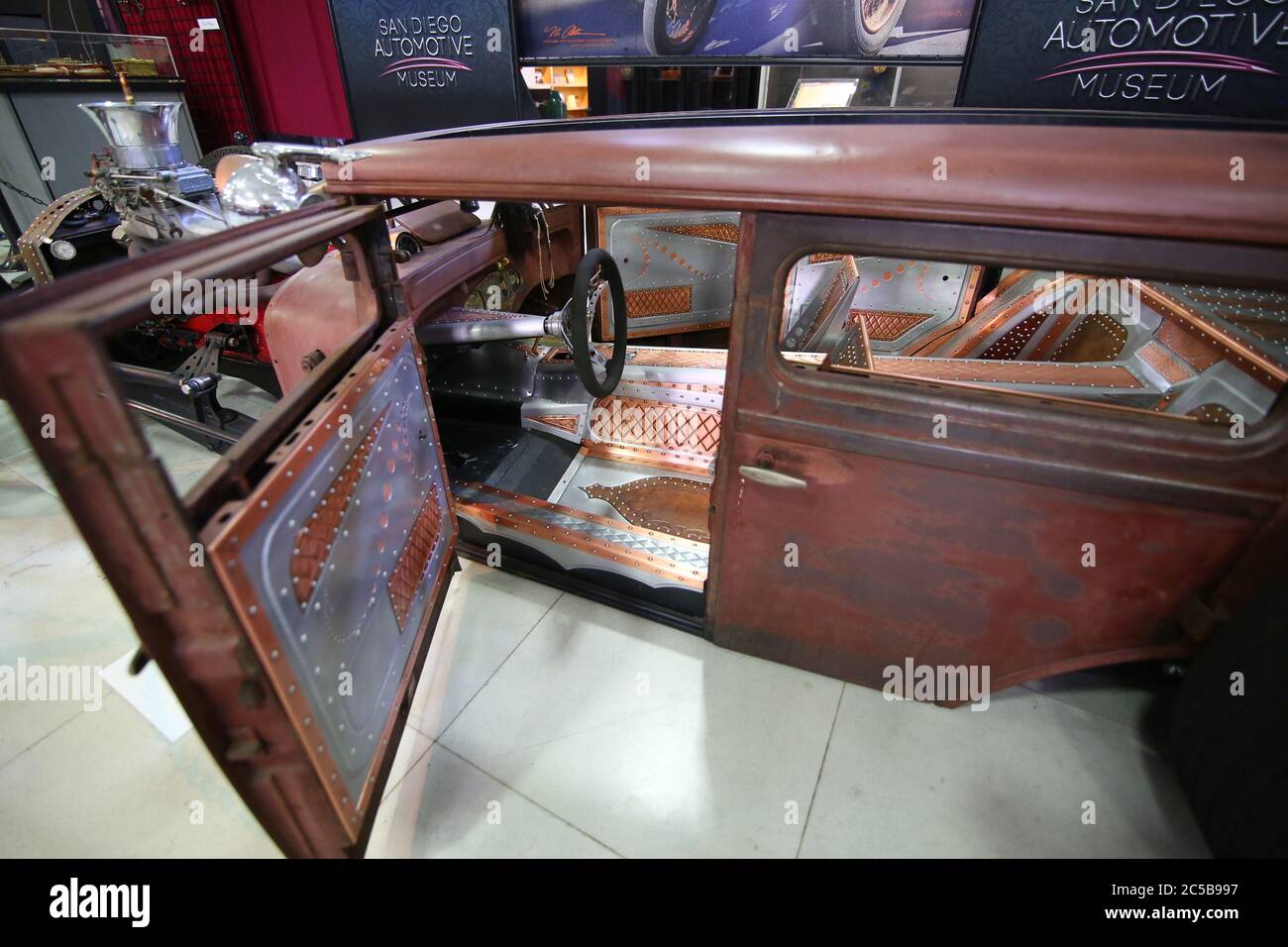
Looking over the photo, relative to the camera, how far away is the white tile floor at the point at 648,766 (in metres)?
1.57

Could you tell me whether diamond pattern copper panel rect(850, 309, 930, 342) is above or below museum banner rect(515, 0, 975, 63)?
below

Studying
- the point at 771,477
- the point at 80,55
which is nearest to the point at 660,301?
the point at 771,477

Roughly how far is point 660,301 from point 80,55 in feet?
22.6

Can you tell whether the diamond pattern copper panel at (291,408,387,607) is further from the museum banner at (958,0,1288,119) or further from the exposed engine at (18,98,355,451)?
the museum banner at (958,0,1288,119)

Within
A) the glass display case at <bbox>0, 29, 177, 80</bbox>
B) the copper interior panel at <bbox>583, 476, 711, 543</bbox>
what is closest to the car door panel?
the copper interior panel at <bbox>583, 476, 711, 543</bbox>

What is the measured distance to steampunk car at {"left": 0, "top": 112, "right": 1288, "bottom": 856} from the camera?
39.2 inches

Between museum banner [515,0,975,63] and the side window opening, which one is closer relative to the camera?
the side window opening

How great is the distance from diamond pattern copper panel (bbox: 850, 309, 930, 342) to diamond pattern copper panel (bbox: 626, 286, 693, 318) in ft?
3.84

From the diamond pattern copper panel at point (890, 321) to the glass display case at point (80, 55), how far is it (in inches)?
296

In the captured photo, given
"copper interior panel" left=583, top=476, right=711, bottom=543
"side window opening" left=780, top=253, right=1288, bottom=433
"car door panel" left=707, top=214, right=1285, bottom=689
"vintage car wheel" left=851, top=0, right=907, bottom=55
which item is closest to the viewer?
"car door panel" left=707, top=214, right=1285, bottom=689

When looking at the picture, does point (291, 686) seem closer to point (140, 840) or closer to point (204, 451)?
point (140, 840)

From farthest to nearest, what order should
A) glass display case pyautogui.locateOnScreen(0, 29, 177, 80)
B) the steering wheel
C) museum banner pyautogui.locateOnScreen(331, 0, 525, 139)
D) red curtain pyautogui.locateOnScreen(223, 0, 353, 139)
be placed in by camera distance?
red curtain pyautogui.locateOnScreen(223, 0, 353, 139) → glass display case pyautogui.locateOnScreen(0, 29, 177, 80) → museum banner pyautogui.locateOnScreen(331, 0, 525, 139) → the steering wheel

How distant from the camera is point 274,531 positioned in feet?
3.51

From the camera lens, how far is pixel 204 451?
323cm
